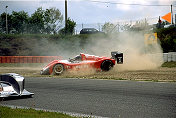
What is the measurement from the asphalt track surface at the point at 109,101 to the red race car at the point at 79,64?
6280 millimetres

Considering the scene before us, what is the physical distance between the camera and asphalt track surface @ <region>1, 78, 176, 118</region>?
264 inches

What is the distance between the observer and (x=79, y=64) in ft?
55.6

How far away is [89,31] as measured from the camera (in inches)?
1618

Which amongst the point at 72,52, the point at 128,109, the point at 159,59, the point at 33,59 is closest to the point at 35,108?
the point at 128,109

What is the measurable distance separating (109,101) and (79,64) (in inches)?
358

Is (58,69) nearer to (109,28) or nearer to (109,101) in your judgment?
(109,101)

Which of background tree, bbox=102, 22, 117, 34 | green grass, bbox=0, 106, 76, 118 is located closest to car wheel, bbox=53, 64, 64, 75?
green grass, bbox=0, 106, 76, 118

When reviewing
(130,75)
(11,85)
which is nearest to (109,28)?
(130,75)

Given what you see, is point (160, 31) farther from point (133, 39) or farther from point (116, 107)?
point (116, 107)

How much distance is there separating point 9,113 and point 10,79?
2.20 m

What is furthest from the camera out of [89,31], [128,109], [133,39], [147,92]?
[89,31]

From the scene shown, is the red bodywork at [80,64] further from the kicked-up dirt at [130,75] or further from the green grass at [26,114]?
the green grass at [26,114]

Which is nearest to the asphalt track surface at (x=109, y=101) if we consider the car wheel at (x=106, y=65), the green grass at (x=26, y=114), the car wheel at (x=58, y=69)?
the green grass at (x=26, y=114)

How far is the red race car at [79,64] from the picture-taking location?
663 inches
